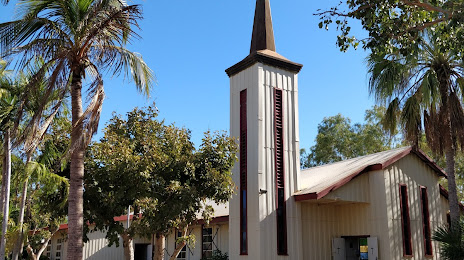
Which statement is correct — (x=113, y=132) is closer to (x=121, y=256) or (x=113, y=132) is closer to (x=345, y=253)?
(x=345, y=253)

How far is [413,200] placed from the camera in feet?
64.0

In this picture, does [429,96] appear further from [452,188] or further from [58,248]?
[58,248]

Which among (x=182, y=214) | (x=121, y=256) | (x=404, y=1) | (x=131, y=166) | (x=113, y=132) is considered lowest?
(x=121, y=256)

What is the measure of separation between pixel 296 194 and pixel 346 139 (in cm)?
2372

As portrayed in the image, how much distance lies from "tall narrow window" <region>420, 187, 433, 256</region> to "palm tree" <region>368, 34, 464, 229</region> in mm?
3219

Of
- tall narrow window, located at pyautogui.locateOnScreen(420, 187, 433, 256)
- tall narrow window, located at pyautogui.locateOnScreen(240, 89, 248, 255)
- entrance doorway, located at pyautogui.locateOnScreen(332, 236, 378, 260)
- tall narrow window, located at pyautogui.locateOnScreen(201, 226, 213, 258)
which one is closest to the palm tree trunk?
entrance doorway, located at pyautogui.locateOnScreen(332, 236, 378, 260)

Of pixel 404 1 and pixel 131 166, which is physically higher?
pixel 404 1

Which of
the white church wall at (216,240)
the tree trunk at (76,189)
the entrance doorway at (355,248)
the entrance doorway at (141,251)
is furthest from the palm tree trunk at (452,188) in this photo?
the entrance doorway at (141,251)

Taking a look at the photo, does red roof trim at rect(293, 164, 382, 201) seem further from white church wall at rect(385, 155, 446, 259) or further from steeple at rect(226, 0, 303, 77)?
steeple at rect(226, 0, 303, 77)

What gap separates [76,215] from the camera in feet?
37.0

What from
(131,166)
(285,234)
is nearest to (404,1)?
(131,166)

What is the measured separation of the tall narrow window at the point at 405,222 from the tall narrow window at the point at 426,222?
1178 millimetres

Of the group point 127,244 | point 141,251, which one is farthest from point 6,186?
point 141,251

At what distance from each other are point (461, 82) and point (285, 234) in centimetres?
840
